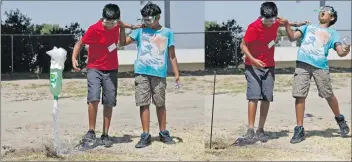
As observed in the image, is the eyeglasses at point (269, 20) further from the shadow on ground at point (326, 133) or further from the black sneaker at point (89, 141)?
the black sneaker at point (89, 141)

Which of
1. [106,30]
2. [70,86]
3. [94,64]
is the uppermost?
[106,30]

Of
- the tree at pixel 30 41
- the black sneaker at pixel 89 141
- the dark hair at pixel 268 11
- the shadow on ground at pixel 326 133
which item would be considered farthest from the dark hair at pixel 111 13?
the tree at pixel 30 41

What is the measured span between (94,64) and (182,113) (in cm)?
264

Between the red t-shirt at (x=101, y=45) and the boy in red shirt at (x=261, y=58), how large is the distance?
1.36 metres

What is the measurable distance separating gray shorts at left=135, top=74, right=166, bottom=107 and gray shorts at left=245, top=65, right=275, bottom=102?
947 millimetres

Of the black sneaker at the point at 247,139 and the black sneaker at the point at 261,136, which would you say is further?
the black sneaker at the point at 261,136

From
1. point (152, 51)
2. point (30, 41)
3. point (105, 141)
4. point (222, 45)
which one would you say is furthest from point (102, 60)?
point (30, 41)

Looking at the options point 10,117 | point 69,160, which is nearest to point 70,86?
point 10,117

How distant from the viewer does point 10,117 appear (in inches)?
287

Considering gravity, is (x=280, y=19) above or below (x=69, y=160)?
above

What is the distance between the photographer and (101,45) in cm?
522

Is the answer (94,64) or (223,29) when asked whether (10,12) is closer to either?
(223,29)

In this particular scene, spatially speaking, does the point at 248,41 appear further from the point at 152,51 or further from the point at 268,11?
the point at 152,51

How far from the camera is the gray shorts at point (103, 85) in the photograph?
5.21 meters
